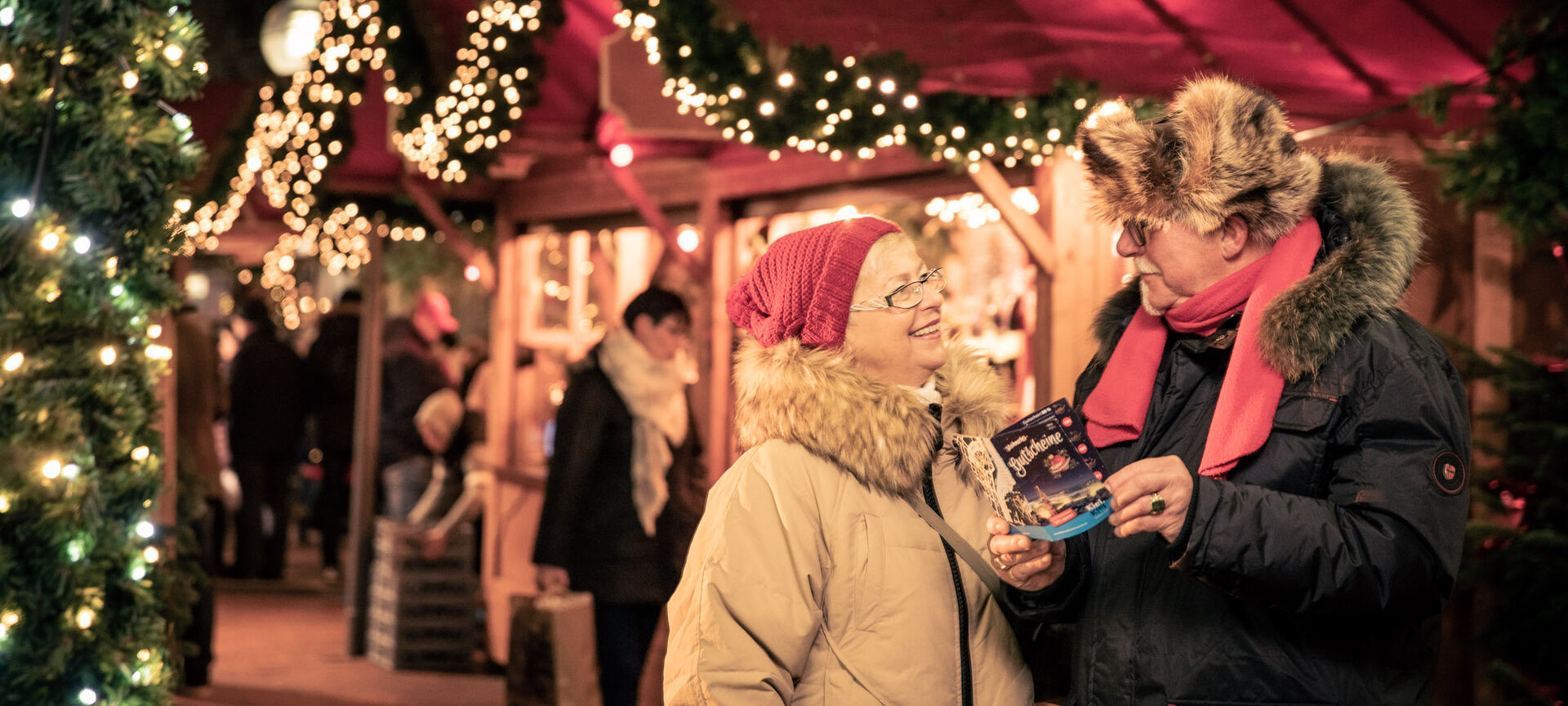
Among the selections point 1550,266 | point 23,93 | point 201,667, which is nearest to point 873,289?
point 23,93

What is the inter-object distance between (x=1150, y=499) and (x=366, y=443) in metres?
7.60

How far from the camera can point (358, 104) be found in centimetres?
812

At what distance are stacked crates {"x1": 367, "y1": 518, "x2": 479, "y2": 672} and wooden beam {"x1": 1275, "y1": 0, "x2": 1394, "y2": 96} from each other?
17.5 ft

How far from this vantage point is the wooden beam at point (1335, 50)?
13.7 feet

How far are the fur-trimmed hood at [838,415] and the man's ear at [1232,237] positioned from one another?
1.98 feet

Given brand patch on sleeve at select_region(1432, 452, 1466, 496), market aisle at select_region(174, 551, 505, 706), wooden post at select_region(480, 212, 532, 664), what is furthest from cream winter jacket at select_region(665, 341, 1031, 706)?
wooden post at select_region(480, 212, 532, 664)

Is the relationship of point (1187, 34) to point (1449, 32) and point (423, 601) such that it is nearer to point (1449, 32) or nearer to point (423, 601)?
point (1449, 32)

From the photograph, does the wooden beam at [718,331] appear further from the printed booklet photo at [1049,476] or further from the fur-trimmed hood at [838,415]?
the printed booklet photo at [1049,476]

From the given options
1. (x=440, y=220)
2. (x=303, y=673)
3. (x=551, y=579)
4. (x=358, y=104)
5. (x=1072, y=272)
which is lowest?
(x=303, y=673)

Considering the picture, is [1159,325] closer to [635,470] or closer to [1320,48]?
[1320,48]

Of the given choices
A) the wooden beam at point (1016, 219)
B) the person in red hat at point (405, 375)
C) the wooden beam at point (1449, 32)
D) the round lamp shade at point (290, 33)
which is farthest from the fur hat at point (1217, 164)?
the person in red hat at point (405, 375)

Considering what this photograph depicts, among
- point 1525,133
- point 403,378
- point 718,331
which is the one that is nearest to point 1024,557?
point 1525,133

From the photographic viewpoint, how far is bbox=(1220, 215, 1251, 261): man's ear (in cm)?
230

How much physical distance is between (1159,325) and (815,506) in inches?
26.9
